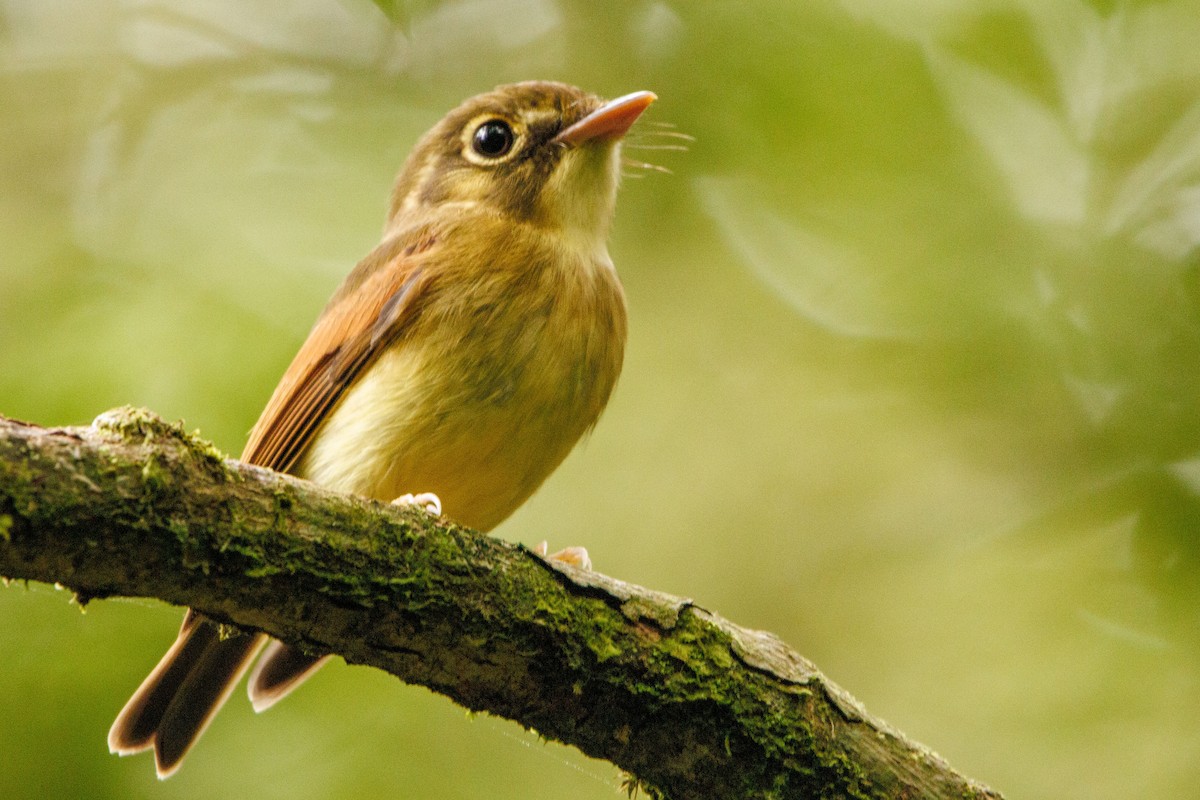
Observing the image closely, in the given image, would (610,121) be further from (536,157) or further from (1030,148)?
(1030,148)

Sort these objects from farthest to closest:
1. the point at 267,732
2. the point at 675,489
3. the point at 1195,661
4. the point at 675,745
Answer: the point at 675,489
the point at 267,732
the point at 1195,661
the point at 675,745

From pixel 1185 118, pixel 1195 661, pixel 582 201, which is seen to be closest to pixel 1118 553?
pixel 1195 661

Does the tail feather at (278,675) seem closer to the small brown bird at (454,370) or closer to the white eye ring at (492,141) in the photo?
the small brown bird at (454,370)

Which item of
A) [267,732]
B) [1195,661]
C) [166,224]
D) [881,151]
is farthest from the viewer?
[166,224]

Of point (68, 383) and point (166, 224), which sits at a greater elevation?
point (166, 224)

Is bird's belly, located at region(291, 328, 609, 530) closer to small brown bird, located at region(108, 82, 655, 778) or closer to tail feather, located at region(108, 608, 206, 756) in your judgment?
small brown bird, located at region(108, 82, 655, 778)

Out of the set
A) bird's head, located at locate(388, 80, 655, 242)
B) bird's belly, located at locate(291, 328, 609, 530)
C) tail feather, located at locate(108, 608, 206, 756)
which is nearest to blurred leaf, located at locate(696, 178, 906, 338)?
bird's head, located at locate(388, 80, 655, 242)

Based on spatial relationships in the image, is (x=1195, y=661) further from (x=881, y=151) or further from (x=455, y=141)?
(x=455, y=141)

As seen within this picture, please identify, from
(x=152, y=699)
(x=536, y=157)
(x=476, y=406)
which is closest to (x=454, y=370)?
(x=476, y=406)
